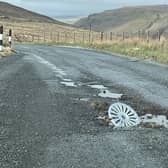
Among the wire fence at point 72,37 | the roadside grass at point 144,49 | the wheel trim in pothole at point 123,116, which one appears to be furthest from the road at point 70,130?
the wire fence at point 72,37

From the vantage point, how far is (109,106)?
801 centimetres

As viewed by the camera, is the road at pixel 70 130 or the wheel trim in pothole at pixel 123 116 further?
the wheel trim in pothole at pixel 123 116

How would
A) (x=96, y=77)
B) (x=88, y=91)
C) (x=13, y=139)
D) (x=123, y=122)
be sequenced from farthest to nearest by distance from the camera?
(x=96, y=77) < (x=88, y=91) < (x=123, y=122) < (x=13, y=139)

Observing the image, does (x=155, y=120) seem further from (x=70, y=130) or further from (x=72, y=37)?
(x=72, y=37)

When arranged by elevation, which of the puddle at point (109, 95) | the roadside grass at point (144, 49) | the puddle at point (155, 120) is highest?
the roadside grass at point (144, 49)

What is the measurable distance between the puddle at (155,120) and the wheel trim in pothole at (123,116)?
10 cm

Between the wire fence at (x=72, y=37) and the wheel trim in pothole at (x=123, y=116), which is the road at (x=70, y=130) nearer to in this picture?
the wheel trim in pothole at (x=123, y=116)

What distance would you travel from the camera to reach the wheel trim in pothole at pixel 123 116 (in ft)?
22.3

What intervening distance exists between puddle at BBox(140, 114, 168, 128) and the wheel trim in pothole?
0.34 ft

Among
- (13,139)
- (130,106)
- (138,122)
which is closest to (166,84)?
(130,106)

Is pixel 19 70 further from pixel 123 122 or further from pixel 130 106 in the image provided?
pixel 123 122

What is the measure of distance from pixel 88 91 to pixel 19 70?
3.82 meters

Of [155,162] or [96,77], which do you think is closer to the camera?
[155,162]

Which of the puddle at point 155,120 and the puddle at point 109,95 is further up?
the puddle at point 109,95
